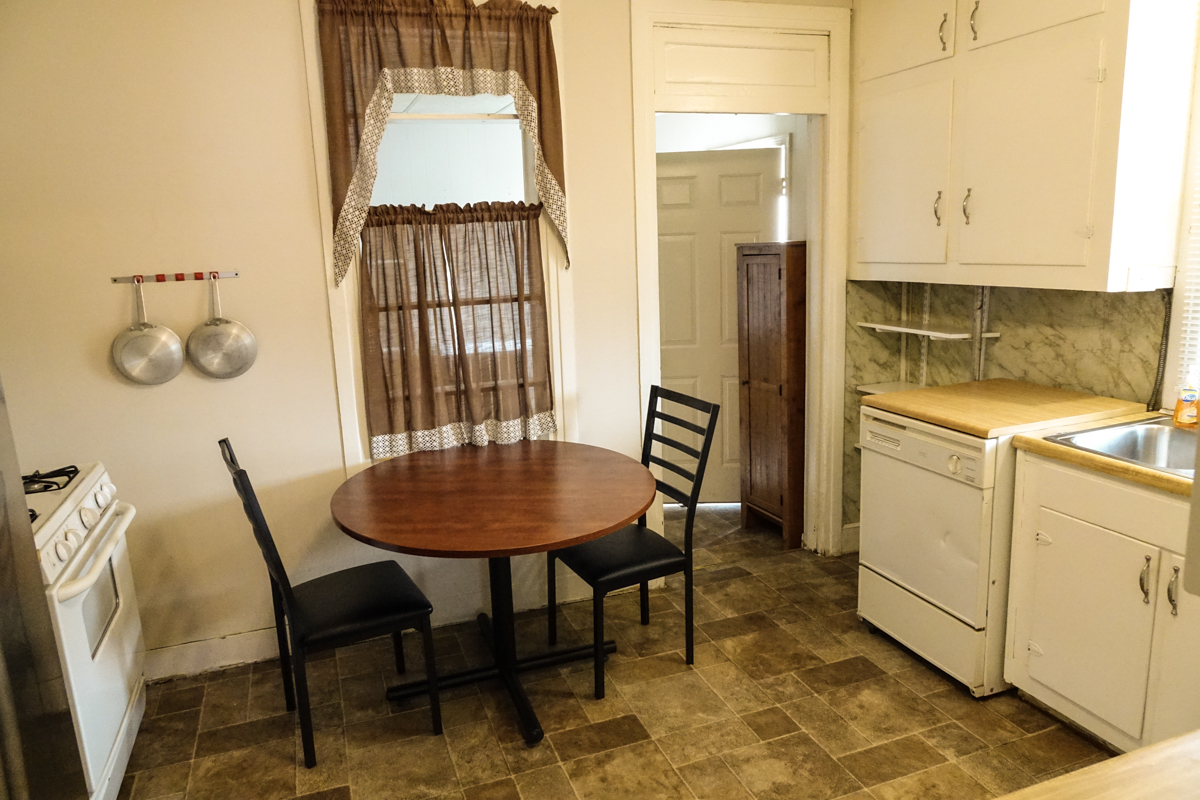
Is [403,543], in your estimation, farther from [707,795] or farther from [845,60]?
[845,60]

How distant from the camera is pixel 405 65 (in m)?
2.83

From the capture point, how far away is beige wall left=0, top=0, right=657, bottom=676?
A: 2.57 m

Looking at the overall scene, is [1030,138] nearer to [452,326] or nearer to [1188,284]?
[1188,284]

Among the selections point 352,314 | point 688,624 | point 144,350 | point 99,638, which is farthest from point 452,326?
point 99,638

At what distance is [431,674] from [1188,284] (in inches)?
103

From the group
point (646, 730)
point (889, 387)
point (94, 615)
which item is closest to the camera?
point (94, 615)

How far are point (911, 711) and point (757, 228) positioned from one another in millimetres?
2510

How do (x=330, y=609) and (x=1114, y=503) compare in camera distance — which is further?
(x=330, y=609)

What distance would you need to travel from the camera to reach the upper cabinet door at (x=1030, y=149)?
246 centimetres

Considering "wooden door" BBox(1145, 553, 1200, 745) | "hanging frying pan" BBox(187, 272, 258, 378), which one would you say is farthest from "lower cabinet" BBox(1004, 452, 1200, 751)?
"hanging frying pan" BBox(187, 272, 258, 378)

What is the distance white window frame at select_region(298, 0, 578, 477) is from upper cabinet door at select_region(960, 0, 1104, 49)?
147 centimetres

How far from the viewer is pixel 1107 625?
7.34 feet

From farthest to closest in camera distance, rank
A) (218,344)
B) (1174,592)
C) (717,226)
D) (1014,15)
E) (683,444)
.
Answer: (717,226) < (683,444) < (218,344) < (1014,15) < (1174,592)

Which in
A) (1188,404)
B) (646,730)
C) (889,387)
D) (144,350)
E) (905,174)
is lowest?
(646,730)
